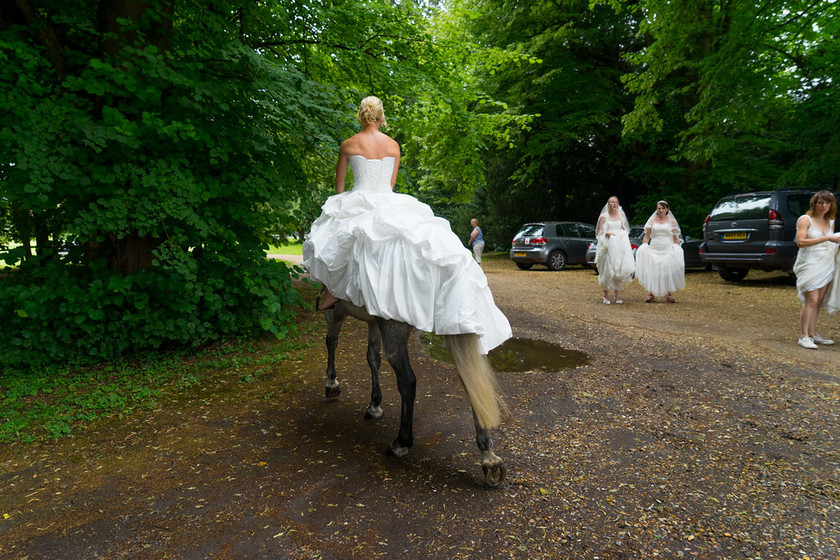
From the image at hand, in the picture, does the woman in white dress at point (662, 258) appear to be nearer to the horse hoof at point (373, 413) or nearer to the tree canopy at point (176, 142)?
the tree canopy at point (176, 142)

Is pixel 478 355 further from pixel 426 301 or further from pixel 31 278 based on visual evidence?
pixel 31 278

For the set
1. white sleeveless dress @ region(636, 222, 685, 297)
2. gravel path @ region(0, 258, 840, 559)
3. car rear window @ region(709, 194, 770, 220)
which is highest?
car rear window @ region(709, 194, 770, 220)

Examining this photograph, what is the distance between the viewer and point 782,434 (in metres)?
3.66

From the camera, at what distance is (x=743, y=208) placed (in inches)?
467

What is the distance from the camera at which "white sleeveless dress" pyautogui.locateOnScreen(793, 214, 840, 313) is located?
6109 mm

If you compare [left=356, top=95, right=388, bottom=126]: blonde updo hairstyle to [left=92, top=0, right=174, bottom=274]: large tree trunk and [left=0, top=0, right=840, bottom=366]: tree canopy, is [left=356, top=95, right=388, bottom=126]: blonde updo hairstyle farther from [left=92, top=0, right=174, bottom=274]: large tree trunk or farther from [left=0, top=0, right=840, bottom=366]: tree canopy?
[left=92, top=0, right=174, bottom=274]: large tree trunk

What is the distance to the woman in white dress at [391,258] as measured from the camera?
3.04m

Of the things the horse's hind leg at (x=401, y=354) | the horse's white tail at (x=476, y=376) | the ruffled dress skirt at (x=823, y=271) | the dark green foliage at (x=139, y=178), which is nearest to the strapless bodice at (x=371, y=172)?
the horse's hind leg at (x=401, y=354)

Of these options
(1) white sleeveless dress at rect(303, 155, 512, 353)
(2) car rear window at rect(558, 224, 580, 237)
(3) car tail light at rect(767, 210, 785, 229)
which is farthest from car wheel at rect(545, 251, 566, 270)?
(1) white sleeveless dress at rect(303, 155, 512, 353)

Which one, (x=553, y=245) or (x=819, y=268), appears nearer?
(x=819, y=268)

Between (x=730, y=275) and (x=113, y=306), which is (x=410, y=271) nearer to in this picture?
(x=113, y=306)

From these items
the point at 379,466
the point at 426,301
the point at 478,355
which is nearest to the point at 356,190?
the point at 426,301

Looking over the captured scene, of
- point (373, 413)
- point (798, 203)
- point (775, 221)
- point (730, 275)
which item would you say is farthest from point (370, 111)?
point (730, 275)

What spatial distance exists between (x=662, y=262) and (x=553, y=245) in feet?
26.4
